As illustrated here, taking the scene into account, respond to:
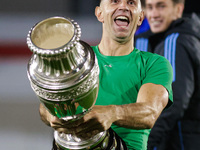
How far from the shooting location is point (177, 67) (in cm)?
224

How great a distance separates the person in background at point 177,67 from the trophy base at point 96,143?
110 centimetres

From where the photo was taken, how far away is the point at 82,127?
952 millimetres

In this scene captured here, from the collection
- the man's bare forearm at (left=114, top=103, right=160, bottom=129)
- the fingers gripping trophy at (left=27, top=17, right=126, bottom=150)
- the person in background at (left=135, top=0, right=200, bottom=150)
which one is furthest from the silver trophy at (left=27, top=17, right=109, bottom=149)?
the person in background at (left=135, top=0, right=200, bottom=150)

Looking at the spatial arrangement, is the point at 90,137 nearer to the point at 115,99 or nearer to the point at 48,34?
the point at 115,99

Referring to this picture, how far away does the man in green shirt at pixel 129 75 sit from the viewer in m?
1.10

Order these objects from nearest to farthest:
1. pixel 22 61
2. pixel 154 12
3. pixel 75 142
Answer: pixel 75 142
pixel 154 12
pixel 22 61

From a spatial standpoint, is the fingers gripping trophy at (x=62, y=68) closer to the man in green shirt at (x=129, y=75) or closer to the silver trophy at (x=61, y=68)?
the silver trophy at (x=61, y=68)

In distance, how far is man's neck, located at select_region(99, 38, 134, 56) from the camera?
125cm

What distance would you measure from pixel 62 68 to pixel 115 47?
453mm

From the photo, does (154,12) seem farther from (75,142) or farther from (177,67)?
(75,142)

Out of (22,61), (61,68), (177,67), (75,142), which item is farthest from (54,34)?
(22,61)

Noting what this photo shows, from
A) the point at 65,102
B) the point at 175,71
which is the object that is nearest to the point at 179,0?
the point at 175,71

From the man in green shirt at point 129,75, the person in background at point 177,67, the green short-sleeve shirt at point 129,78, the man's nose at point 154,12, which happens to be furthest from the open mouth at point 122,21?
the man's nose at point 154,12

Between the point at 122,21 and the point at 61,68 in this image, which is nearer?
the point at 61,68
